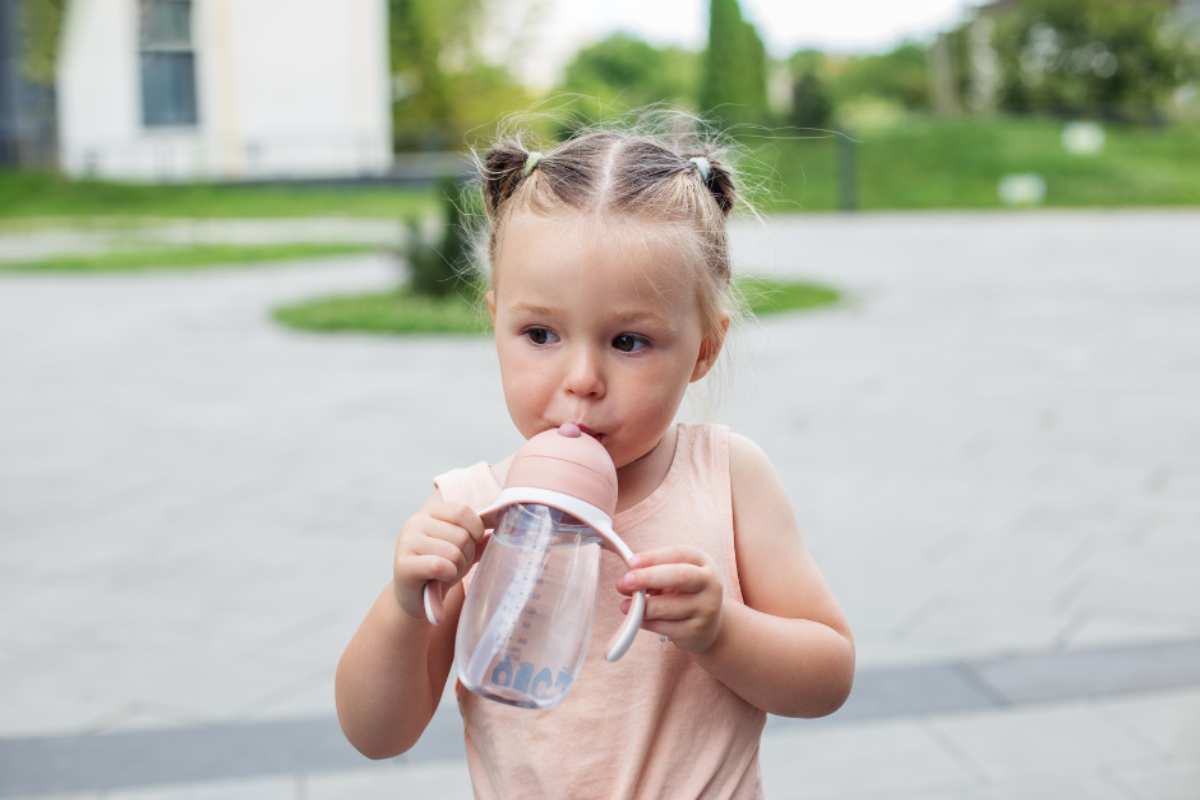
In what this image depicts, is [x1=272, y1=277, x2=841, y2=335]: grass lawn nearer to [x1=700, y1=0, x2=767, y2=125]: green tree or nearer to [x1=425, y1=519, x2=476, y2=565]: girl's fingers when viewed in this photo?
[x1=425, y1=519, x2=476, y2=565]: girl's fingers

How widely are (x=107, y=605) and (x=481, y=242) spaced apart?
3.05 m

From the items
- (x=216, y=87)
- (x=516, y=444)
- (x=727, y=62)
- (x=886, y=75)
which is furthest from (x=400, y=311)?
(x=886, y=75)

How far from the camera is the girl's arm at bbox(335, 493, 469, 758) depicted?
1538 mm

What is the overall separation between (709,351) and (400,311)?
33.0 ft

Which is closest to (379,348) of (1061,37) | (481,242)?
(481,242)

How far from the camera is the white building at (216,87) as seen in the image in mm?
31609

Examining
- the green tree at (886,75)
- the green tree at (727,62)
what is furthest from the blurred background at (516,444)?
the green tree at (886,75)

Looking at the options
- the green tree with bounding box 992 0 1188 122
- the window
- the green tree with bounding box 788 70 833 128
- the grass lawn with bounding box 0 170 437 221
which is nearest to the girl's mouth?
the grass lawn with bounding box 0 170 437 221

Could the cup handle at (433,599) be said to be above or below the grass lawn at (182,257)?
above

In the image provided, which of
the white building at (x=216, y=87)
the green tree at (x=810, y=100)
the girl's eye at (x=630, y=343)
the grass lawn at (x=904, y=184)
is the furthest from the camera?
the white building at (x=216, y=87)

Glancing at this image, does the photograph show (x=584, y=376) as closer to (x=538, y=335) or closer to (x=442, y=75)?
(x=538, y=335)

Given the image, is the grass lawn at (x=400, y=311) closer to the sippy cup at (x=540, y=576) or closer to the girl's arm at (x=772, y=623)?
the girl's arm at (x=772, y=623)

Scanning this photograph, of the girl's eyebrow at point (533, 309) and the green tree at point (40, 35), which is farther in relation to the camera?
the green tree at point (40, 35)

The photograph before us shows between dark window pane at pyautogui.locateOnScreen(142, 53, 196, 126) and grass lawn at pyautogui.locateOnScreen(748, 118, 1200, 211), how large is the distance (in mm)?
13035
